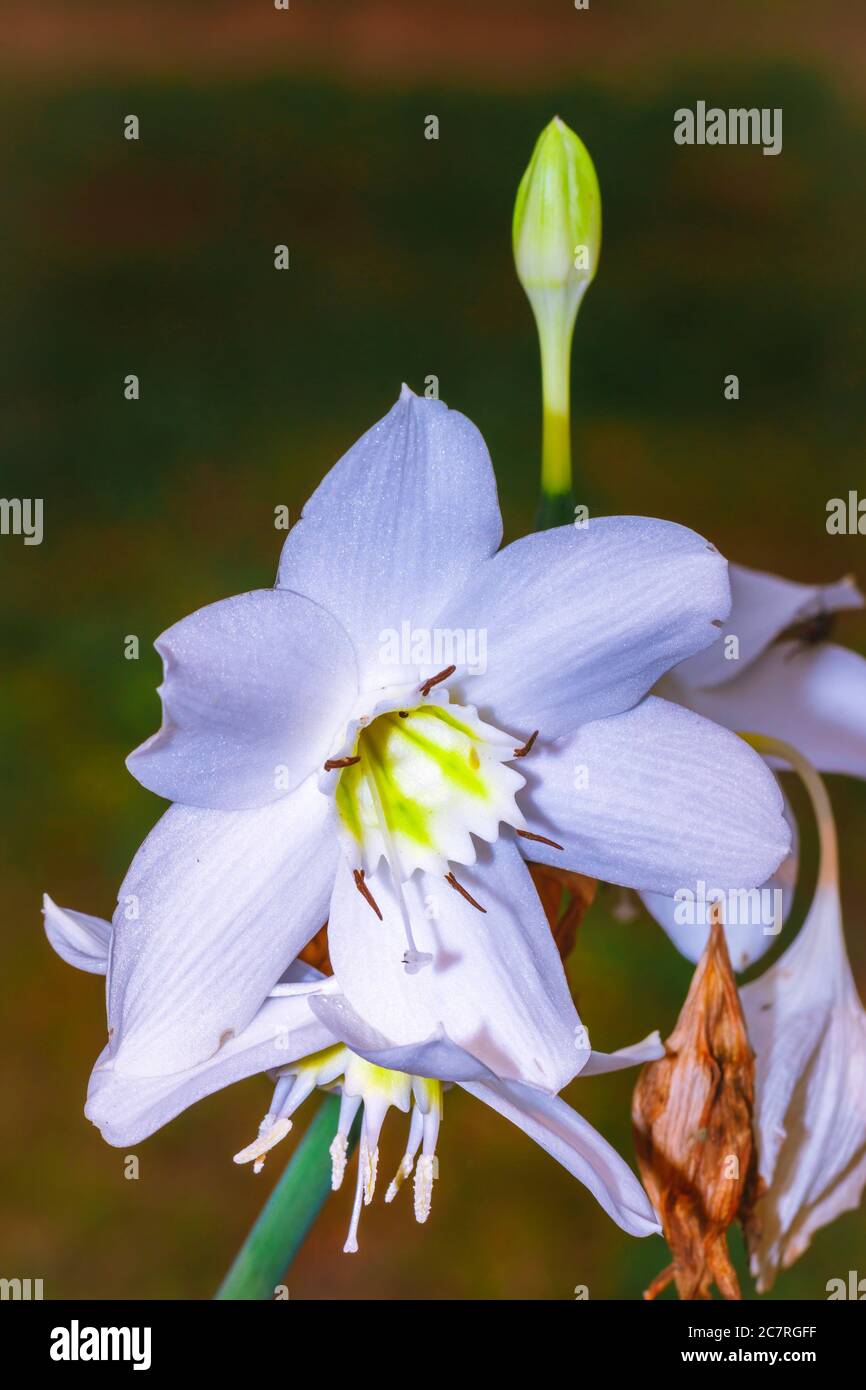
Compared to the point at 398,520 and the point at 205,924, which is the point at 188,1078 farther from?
the point at 398,520

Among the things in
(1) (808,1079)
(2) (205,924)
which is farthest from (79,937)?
(1) (808,1079)

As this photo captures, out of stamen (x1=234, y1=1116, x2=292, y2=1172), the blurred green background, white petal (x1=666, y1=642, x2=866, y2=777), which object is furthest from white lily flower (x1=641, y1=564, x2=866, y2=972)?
the blurred green background

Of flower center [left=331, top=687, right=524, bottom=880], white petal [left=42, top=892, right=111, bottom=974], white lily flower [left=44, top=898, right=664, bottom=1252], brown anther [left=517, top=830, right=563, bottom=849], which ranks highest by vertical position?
flower center [left=331, top=687, right=524, bottom=880]

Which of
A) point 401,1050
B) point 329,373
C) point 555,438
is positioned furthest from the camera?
point 329,373

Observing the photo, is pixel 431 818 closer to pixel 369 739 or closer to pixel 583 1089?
pixel 369 739

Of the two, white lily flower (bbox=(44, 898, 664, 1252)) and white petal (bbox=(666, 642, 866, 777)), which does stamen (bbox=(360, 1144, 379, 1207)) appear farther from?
white petal (bbox=(666, 642, 866, 777))
